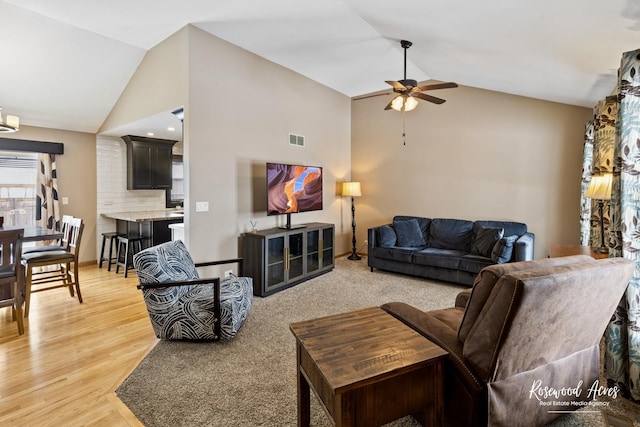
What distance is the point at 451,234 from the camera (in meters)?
5.22

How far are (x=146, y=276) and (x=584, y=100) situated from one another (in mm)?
5366

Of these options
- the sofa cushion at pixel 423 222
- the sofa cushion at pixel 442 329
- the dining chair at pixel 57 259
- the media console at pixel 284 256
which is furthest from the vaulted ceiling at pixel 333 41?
the media console at pixel 284 256

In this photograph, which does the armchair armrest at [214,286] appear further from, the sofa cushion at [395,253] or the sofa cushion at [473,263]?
the sofa cushion at [473,263]

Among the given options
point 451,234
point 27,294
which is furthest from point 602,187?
point 27,294

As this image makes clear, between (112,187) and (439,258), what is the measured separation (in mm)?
5754

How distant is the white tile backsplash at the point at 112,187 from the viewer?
5719mm

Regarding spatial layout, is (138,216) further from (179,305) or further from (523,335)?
(523,335)

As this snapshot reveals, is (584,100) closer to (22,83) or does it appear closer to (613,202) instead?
(613,202)

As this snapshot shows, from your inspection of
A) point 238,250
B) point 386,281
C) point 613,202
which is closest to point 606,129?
point 613,202

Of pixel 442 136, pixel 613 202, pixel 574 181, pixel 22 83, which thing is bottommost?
pixel 613 202

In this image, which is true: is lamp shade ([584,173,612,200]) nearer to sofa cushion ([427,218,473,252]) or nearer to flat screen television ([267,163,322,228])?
sofa cushion ([427,218,473,252])

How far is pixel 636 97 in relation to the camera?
1959 mm

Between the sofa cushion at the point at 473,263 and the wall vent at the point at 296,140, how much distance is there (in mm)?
3062

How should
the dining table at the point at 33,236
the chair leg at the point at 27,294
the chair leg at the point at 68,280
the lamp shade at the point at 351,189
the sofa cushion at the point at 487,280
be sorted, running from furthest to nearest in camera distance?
the lamp shade at the point at 351,189 → the chair leg at the point at 68,280 → the chair leg at the point at 27,294 → the dining table at the point at 33,236 → the sofa cushion at the point at 487,280
